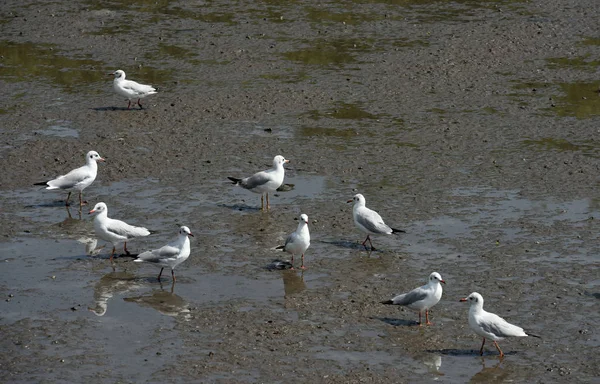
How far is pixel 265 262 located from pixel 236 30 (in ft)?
42.2

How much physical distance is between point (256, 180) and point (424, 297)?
5231mm

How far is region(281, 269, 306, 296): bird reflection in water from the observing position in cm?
1450

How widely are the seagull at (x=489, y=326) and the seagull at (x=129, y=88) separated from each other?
11.5m

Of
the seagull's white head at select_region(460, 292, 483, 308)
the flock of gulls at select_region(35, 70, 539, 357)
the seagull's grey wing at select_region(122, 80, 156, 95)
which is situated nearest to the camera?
the flock of gulls at select_region(35, 70, 539, 357)

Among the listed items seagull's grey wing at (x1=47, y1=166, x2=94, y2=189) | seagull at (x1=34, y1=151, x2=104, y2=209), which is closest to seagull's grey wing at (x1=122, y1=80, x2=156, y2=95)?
seagull at (x1=34, y1=151, x2=104, y2=209)

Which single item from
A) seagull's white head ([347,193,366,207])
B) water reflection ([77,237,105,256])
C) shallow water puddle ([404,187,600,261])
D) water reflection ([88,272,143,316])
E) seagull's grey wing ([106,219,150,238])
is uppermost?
seagull's white head ([347,193,366,207])

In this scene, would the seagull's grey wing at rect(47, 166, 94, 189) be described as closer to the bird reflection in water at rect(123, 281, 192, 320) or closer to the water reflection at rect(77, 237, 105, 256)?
the water reflection at rect(77, 237, 105, 256)

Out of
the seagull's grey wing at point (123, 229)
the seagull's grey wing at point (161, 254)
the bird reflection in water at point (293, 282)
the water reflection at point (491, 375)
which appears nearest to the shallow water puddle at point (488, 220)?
the bird reflection in water at point (293, 282)

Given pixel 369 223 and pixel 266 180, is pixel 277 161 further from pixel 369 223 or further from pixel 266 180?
pixel 369 223

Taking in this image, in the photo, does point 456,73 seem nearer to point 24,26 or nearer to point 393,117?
point 393,117

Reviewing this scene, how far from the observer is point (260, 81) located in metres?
23.6

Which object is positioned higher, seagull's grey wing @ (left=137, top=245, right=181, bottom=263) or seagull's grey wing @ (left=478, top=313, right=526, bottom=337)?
seagull's grey wing @ (left=478, top=313, right=526, bottom=337)

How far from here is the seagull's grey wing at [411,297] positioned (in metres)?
13.2

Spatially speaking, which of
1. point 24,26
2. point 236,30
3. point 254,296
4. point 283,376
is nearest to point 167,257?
point 254,296
